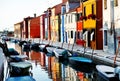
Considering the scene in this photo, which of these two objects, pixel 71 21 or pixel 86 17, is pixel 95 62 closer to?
pixel 86 17

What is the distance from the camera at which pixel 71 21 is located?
64.4 m

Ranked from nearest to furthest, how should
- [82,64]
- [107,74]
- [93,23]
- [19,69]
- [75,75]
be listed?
[107,74], [19,69], [75,75], [82,64], [93,23]

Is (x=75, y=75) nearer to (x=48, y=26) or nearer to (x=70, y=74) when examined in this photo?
(x=70, y=74)

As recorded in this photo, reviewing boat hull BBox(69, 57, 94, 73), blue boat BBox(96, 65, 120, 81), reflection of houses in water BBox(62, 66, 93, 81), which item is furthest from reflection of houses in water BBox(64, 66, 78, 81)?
blue boat BBox(96, 65, 120, 81)

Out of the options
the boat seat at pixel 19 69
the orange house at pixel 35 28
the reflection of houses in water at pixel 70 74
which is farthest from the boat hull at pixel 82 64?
the orange house at pixel 35 28

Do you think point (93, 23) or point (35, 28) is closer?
point (93, 23)

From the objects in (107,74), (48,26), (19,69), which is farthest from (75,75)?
(48,26)

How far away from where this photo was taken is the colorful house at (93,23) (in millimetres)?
45188

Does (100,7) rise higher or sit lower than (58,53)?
higher

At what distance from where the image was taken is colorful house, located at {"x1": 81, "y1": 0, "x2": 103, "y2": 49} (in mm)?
45188

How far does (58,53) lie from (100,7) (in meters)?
8.25

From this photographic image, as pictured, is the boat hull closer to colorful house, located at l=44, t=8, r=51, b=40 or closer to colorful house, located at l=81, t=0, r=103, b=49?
colorful house, located at l=81, t=0, r=103, b=49

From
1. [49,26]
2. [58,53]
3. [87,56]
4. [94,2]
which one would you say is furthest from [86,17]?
[49,26]

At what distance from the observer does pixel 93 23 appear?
152 ft
